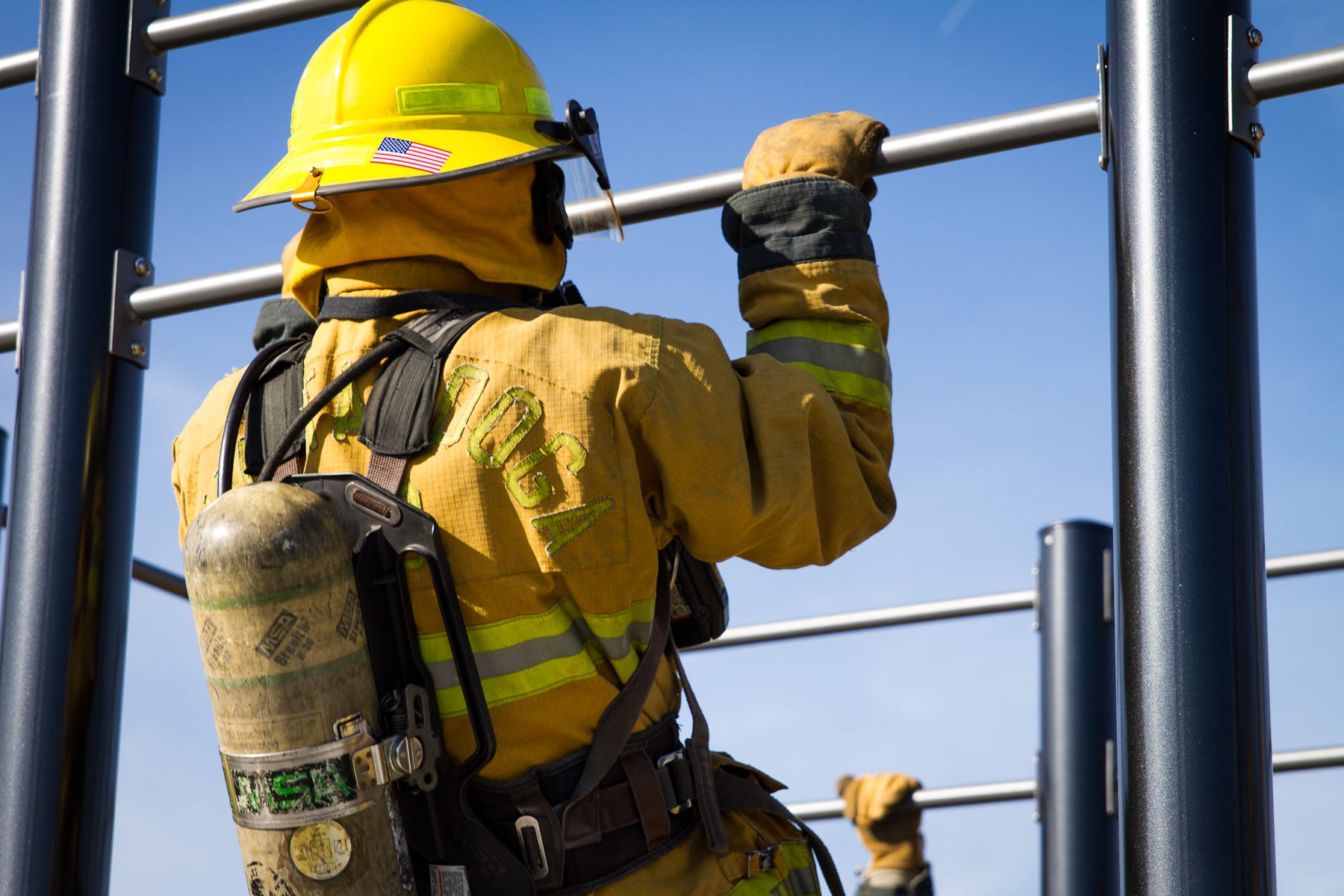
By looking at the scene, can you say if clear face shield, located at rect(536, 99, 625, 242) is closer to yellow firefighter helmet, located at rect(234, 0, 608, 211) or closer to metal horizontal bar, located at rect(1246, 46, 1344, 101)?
yellow firefighter helmet, located at rect(234, 0, 608, 211)

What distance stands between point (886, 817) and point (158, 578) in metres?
2.38

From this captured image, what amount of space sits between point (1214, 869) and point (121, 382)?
205cm

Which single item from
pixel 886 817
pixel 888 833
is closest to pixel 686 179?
pixel 886 817

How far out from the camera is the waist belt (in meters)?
2.09

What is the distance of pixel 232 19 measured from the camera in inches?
115

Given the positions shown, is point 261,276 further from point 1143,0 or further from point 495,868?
point 1143,0

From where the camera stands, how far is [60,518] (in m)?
2.77

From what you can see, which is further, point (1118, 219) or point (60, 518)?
point (60, 518)

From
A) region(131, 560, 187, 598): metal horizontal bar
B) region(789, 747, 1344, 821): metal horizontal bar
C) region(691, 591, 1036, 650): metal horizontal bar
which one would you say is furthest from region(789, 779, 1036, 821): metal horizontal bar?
region(131, 560, 187, 598): metal horizontal bar

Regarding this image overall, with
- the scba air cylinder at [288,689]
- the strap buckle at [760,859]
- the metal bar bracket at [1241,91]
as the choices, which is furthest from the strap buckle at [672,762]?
the metal bar bracket at [1241,91]

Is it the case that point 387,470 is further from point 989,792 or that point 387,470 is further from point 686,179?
point 989,792

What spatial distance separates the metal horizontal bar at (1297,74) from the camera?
203cm

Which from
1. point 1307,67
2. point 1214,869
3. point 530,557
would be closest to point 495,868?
point 530,557

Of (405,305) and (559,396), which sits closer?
(559,396)
